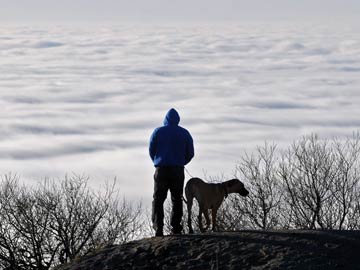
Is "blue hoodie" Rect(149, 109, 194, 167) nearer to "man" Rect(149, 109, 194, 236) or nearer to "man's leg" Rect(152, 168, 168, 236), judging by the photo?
"man" Rect(149, 109, 194, 236)

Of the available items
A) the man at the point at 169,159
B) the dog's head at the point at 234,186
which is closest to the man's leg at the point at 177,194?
the man at the point at 169,159

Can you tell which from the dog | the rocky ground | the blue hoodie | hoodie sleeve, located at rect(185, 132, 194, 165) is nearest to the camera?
the rocky ground

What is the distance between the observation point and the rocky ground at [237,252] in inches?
547

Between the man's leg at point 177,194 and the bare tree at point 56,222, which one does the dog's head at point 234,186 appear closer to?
the man's leg at point 177,194

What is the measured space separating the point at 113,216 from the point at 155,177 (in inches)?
885

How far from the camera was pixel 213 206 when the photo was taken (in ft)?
54.5

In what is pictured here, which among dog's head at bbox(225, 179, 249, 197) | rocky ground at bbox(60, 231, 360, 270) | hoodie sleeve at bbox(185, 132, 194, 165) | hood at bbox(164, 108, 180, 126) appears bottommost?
rocky ground at bbox(60, 231, 360, 270)

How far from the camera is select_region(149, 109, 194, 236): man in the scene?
51.2 ft

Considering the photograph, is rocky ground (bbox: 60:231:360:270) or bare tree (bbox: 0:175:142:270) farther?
bare tree (bbox: 0:175:142:270)

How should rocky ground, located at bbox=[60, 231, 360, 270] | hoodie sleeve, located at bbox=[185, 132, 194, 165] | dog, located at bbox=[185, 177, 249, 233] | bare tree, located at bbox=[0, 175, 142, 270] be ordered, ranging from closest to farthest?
rocky ground, located at bbox=[60, 231, 360, 270] < hoodie sleeve, located at bbox=[185, 132, 194, 165] < dog, located at bbox=[185, 177, 249, 233] < bare tree, located at bbox=[0, 175, 142, 270]

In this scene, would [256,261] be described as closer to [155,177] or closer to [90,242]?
[155,177]

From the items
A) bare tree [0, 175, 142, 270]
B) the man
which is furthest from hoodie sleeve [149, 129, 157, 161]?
bare tree [0, 175, 142, 270]

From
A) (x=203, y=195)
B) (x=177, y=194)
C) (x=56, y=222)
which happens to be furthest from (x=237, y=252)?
(x=56, y=222)

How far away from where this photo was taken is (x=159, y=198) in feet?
51.9
